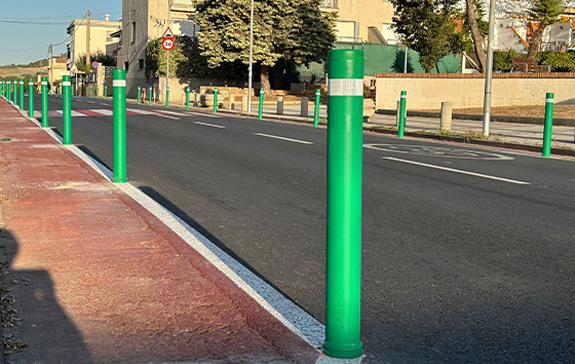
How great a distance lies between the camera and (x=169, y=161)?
10.1 m

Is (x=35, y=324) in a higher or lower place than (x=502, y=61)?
lower

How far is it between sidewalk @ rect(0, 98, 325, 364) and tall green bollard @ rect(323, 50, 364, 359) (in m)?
0.31

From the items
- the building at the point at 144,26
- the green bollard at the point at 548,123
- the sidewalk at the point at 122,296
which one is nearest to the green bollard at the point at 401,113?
the green bollard at the point at 548,123

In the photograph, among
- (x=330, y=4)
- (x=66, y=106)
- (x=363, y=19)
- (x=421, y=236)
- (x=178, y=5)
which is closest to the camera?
(x=421, y=236)

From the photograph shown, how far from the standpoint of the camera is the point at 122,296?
3.64 metres

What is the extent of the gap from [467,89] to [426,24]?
36.1 feet

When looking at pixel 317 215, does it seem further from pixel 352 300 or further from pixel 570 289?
pixel 352 300

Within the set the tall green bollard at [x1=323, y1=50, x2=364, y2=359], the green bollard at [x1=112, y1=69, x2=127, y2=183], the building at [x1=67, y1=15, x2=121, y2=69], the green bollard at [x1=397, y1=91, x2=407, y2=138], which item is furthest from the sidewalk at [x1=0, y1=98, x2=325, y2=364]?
the building at [x1=67, y1=15, x2=121, y2=69]

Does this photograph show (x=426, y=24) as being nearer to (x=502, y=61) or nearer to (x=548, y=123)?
(x=502, y=61)

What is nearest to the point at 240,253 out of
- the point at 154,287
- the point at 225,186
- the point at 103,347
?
the point at 154,287

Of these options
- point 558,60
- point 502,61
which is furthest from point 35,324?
point 502,61

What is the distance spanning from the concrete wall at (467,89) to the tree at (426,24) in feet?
31.5

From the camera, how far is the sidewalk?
9.61 feet

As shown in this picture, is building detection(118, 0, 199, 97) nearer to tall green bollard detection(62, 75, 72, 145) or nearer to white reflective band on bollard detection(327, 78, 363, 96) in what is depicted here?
tall green bollard detection(62, 75, 72, 145)
